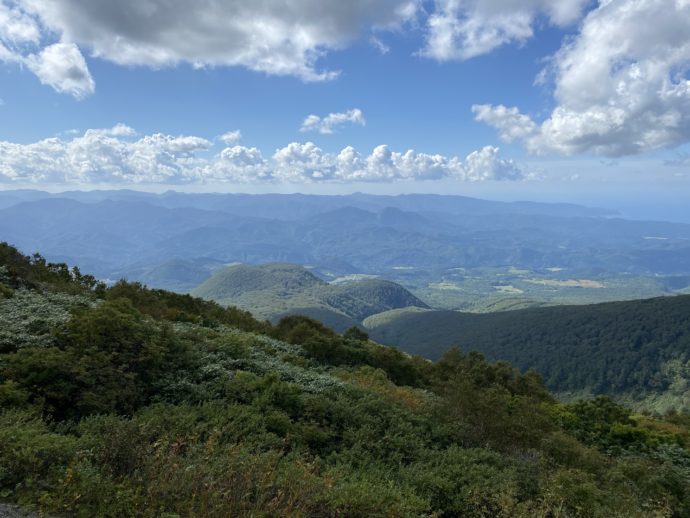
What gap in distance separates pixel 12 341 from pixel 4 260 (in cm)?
1638

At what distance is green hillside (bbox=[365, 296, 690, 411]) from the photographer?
4909 inches

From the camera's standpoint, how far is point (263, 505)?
6.72 metres

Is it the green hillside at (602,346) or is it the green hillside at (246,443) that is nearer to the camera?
the green hillside at (246,443)

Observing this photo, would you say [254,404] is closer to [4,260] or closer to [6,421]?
[6,421]

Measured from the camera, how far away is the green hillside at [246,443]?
6715mm

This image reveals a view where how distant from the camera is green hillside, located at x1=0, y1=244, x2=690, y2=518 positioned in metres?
6.71

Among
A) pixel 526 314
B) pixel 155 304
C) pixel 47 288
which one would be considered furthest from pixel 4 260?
pixel 526 314

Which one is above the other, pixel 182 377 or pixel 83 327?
pixel 83 327

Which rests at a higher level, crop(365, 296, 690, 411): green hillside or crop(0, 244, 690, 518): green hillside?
crop(0, 244, 690, 518): green hillside

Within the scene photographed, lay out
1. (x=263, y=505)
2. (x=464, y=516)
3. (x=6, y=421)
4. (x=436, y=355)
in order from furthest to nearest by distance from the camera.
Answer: (x=436, y=355), (x=464, y=516), (x=6, y=421), (x=263, y=505)

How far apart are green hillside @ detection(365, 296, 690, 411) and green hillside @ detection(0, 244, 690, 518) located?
347ft

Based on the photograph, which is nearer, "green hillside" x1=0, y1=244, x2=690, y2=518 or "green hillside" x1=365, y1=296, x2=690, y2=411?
"green hillside" x1=0, y1=244, x2=690, y2=518

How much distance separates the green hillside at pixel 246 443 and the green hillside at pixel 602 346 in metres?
106

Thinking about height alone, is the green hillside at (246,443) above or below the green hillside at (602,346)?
above
